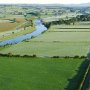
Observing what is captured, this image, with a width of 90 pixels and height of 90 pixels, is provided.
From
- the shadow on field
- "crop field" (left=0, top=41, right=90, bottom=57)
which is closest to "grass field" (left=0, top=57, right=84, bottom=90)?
the shadow on field

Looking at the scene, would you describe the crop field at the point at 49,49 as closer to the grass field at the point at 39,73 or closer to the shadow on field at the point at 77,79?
the grass field at the point at 39,73

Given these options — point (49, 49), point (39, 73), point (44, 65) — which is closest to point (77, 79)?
point (39, 73)

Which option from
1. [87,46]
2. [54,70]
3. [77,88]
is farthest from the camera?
[87,46]

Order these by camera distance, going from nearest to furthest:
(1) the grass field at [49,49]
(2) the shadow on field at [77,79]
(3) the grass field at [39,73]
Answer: (2) the shadow on field at [77,79] < (3) the grass field at [39,73] < (1) the grass field at [49,49]

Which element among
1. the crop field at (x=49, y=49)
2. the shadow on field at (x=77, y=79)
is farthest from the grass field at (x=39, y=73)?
the crop field at (x=49, y=49)

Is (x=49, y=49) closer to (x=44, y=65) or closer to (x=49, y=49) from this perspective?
(x=49, y=49)

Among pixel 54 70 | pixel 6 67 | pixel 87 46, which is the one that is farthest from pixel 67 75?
pixel 87 46

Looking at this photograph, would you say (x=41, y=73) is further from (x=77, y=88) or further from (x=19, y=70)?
(x=77, y=88)

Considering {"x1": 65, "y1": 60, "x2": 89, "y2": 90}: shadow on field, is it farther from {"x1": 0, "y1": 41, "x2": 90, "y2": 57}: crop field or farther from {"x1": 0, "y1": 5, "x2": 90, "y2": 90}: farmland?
{"x1": 0, "y1": 41, "x2": 90, "y2": 57}: crop field
